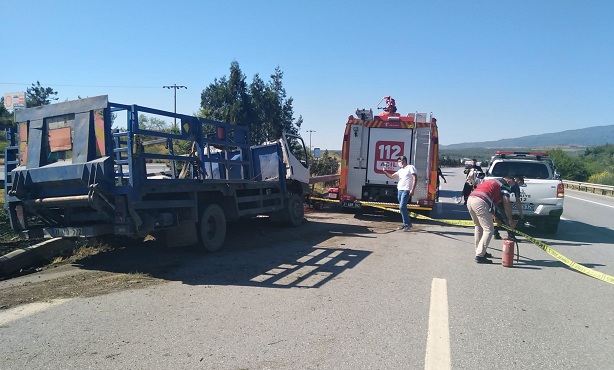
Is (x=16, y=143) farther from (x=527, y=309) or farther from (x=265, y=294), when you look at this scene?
(x=527, y=309)

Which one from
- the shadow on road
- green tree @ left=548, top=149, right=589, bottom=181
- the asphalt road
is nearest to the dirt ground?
the shadow on road

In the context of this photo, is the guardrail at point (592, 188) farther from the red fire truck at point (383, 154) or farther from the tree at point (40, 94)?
the tree at point (40, 94)

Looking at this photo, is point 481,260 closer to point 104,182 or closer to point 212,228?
point 212,228

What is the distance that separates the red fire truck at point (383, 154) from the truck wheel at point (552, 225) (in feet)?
8.94

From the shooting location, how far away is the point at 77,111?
271 inches

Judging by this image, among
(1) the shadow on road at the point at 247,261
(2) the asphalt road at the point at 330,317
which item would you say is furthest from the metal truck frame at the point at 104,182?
(2) the asphalt road at the point at 330,317

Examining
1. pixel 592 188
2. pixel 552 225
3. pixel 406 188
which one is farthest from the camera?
pixel 592 188

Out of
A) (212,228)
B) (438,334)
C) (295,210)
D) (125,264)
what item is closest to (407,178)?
(295,210)

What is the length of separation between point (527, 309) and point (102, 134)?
6026mm

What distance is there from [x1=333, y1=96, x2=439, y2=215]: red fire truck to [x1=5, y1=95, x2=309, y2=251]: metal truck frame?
489cm

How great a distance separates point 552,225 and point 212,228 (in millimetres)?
7912

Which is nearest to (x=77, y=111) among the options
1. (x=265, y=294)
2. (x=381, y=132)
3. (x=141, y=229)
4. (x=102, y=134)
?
(x=102, y=134)

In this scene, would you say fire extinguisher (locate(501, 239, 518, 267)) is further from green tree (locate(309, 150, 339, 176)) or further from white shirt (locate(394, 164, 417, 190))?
green tree (locate(309, 150, 339, 176))

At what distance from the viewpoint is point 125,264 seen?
7.67 meters
